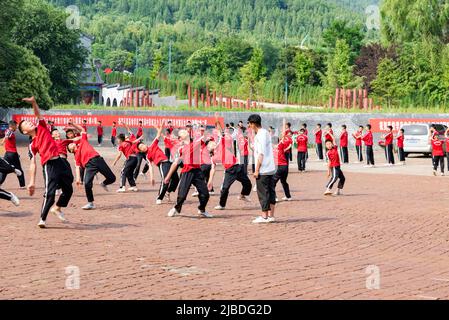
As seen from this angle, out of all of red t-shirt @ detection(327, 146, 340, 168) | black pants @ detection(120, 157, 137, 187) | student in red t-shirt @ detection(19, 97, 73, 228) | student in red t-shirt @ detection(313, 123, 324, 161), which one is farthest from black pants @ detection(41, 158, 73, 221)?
student in red t-shirt @ detection(313, 123, 324, 161)

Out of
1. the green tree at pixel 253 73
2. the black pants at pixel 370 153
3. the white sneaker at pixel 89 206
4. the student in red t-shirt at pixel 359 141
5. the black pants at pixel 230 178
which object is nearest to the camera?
the white sneaker at pixel 89 206

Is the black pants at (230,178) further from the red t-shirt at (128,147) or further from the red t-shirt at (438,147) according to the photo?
the red t-shirt at (438,147)

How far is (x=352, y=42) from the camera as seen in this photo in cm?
10325

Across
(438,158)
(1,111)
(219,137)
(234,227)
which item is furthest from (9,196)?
(1,111)

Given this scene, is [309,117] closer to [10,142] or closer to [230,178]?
[10,142]

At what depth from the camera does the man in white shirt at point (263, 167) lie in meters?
14.6

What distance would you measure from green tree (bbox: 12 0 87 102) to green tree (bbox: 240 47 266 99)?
74.4 ft

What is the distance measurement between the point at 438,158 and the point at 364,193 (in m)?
7.66

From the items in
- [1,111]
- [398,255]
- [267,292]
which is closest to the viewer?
[267,292]

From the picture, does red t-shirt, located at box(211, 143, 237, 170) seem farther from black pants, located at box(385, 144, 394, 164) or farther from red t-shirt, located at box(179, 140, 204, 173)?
black pants, located at box(385, 144, 394, 164)

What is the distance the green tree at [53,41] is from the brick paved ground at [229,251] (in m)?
52.5

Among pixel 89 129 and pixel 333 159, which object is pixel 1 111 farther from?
pixel 333 159

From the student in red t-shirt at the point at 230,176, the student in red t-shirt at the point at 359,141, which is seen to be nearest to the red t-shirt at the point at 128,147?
the student in red t-shirt at the point at 230,176

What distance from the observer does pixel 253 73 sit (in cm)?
9594
